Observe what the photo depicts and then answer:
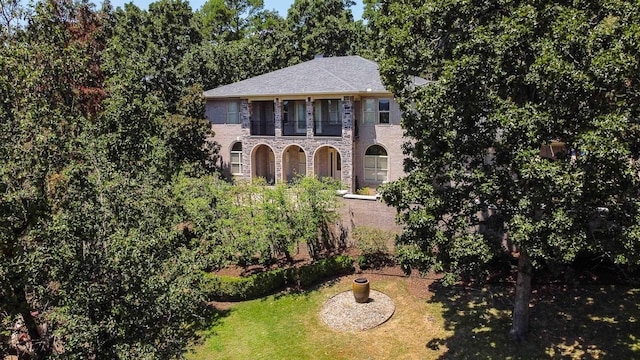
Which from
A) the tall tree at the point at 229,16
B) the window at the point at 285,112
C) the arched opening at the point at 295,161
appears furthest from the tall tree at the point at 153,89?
the tall tree at the point at 229,16

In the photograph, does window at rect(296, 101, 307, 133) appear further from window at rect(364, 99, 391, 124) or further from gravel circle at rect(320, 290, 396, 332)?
gravel circle at rect(320, 290, 396, 332)

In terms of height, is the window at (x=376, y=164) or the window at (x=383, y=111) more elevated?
the window at (x=383, y=111)

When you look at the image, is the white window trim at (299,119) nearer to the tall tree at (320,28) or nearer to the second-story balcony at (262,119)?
the second-story balcony at (262,119)

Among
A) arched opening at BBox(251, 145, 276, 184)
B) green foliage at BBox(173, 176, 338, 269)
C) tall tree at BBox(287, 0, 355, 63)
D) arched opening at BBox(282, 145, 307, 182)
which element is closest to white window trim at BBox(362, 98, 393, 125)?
arched opening at BBox(282, 145, 307, 182)

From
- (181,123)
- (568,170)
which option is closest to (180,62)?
(181,123)

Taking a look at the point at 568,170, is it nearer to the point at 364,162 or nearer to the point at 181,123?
the point at 364,162

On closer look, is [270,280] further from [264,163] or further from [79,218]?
[264,163]
